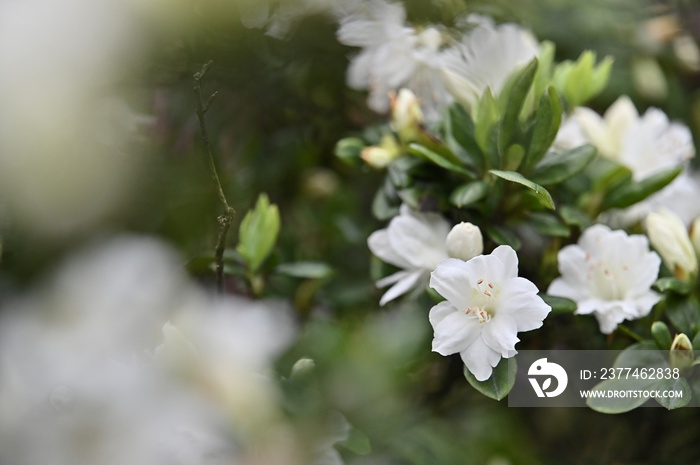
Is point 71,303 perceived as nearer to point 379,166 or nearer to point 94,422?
point 94,422

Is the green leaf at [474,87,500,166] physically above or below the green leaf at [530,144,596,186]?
above

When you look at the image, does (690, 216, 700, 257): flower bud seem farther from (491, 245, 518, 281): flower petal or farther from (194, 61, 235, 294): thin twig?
(194, 61, 235, 294): thin twig

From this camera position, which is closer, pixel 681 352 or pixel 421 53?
pixel 681 352

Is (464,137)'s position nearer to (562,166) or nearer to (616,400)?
(562,166)

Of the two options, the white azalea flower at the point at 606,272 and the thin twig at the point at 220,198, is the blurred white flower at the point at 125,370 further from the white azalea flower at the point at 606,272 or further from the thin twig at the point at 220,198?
the white azalea flower at the point at 606,272

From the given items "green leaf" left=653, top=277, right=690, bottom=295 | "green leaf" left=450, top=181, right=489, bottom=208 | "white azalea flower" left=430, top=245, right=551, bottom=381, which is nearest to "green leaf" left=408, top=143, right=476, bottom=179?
"green leaf" left=450, top=181, right=489, bottom=208

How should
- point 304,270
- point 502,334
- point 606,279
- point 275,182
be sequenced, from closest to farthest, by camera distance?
point 502,334, point 606,279, point 304,270, point 275,182

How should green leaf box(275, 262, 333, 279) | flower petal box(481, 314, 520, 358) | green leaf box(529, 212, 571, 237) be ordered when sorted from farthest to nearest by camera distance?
green leaf box(275, 262, 333, 279)
green leaf box(529, 212, 571, 237)
flower petal box(481, 314, 520, 358)

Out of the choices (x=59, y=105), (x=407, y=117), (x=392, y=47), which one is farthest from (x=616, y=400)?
(x=59, y=105)

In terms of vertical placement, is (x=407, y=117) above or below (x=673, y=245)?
above
